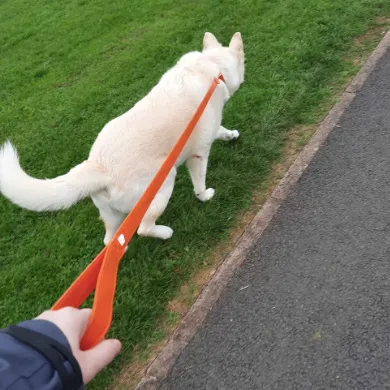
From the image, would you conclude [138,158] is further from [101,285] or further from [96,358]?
[96,358]

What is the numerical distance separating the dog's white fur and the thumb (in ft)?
4.32

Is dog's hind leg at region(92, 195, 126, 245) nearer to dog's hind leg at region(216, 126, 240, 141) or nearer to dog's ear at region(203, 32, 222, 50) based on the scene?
dog's hind leg at region(216, 126, 240, 141)

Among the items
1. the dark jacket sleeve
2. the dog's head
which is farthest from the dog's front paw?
the dark jacket sleeve

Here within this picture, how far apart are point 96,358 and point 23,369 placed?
229 mm

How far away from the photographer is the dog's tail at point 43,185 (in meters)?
2.21

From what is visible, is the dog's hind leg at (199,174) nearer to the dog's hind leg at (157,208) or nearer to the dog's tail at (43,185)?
the dog's hind leg at (157,208)

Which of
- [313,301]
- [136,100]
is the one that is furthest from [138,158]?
[136,100]

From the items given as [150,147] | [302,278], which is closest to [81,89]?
[150,147]

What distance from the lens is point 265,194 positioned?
11.1ft

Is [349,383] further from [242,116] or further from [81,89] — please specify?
[81,89]

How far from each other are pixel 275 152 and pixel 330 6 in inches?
129

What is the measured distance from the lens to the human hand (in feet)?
3.77

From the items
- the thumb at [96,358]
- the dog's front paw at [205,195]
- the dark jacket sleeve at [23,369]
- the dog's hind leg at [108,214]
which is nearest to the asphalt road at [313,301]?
the dog's front paw at [205,195]

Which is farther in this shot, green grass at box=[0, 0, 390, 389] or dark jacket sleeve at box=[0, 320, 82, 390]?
green grass at box=[0, 0, 390, 389]
